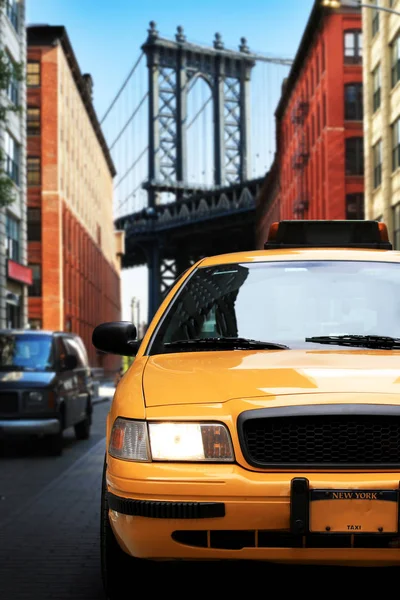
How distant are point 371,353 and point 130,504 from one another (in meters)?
1.34

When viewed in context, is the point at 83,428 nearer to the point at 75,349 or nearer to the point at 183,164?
the point at 75,349

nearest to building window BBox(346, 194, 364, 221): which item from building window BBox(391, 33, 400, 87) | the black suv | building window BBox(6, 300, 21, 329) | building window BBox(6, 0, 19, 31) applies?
building window BBox(391, 33, 400, 87)

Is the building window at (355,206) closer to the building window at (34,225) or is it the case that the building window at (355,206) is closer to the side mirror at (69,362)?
the building window at (34,225)

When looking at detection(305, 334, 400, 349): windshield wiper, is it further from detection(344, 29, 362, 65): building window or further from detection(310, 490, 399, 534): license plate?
detection(344, 29, 362, 65): building window

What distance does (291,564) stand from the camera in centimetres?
421

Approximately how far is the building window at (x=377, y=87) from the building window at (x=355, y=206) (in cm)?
913

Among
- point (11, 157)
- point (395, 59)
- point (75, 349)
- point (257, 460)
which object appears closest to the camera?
point (257, 460)

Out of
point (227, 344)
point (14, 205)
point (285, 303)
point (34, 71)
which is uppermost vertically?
point (34, 71)

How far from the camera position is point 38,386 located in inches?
579

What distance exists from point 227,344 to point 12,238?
38.4 meters

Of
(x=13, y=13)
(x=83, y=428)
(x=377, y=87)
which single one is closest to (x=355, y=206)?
(x=377, y=87)

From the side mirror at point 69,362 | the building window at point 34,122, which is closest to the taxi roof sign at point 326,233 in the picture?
the side mirror at point 69,362

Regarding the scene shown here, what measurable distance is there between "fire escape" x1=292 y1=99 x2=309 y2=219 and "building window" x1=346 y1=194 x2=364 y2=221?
21.0ft

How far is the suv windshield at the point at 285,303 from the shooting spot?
5.32 metres
